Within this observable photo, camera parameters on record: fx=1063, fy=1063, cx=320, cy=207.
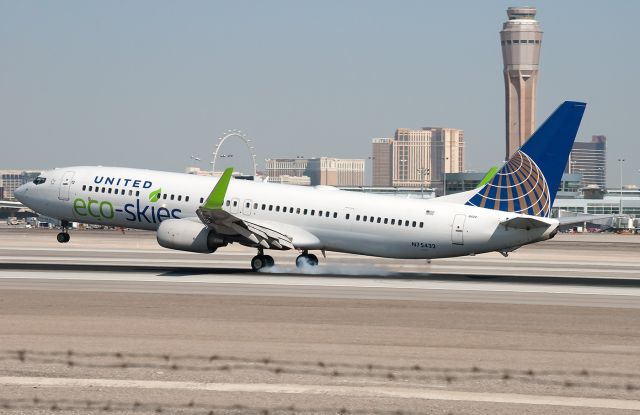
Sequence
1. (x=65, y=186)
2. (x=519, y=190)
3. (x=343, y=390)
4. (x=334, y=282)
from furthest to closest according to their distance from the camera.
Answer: (x=65, y=186) < (x=519, y=190) < (x=334, y=282) < (x=343, y=390)

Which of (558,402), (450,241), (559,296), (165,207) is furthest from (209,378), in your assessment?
(165,207)

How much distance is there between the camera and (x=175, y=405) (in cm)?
2078

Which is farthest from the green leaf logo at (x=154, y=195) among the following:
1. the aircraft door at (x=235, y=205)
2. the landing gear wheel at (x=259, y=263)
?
the landing gear wheel at (x=259, y=263)

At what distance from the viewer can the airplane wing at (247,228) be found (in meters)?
50.7

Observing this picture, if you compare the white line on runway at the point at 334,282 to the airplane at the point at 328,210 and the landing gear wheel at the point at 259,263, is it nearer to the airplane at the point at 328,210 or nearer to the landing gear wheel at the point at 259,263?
the airplane at the point at 328,210

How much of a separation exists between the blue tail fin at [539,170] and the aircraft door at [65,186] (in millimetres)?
22754

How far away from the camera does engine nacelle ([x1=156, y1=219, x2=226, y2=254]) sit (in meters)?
51.8

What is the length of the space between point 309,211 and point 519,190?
1064 cm

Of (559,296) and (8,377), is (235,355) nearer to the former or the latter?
(8,377)

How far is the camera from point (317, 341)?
96.7ft

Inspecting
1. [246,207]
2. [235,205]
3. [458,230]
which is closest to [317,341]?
[458,230]

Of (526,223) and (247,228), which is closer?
(526,223)

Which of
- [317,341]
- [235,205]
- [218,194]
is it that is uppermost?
[218,194]

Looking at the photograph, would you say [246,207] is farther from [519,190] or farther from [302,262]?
[519,190]
